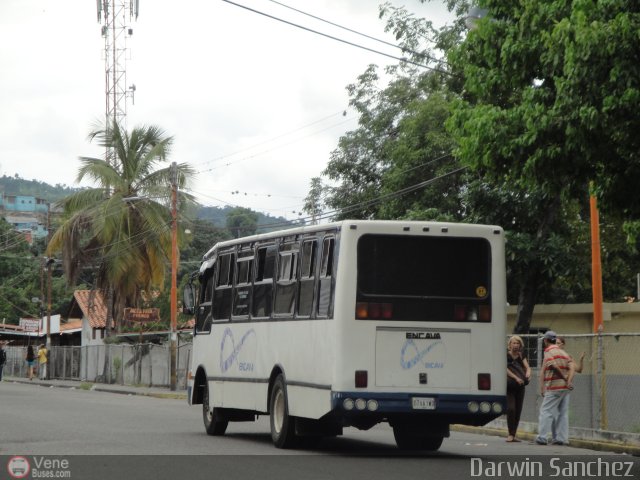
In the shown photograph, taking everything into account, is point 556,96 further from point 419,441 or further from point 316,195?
point 316,195

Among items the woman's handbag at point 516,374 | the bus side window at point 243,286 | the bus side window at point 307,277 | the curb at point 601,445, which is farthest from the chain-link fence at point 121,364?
the bus side window at point 307,277

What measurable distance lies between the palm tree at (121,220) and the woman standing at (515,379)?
3101 centimetres

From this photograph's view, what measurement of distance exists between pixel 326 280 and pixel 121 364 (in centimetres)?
3627

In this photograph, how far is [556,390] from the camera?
19703mm

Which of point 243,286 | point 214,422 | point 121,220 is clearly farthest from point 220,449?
point 121,220

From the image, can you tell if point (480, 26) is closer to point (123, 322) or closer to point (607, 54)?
point (607, 54)

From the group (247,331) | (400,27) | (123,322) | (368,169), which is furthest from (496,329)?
(123,322)

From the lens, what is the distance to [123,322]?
177ft

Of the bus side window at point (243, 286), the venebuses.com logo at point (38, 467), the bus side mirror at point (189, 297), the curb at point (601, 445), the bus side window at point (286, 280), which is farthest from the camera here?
the bus side mirror at point (189, 297)

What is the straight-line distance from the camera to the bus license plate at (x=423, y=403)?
1614 centimetres

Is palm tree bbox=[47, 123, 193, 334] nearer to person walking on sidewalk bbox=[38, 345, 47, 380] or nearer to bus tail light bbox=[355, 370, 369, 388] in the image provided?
person walking on sidewalk bbox=[38, 345, 47, 380]

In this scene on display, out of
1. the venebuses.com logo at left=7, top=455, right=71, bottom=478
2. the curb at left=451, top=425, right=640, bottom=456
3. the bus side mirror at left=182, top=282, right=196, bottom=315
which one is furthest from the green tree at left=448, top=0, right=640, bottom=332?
the bus side mirror at left=182, top=282, right=196, bottom=315

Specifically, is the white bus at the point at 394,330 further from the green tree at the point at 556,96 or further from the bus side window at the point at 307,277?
the green tree at the point at 556,96

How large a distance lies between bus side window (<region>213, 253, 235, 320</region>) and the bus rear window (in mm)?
4605
